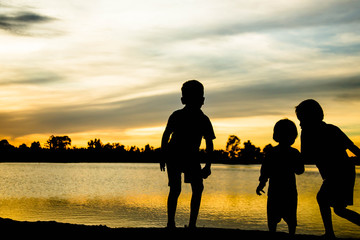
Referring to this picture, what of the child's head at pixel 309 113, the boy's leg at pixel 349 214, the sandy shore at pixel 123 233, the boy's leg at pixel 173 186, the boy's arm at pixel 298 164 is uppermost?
the child's head at pixel 309 113

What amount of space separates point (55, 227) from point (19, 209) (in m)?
15.8

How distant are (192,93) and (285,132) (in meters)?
1.59

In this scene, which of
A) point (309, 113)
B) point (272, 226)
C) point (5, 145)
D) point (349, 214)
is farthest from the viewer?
point (5, 145)

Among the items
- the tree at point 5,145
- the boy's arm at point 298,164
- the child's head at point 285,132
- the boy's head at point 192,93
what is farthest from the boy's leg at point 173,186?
the tree at point 5,145

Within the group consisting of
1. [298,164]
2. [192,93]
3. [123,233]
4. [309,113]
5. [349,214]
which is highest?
[192,93]

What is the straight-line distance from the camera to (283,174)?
6.39 meters

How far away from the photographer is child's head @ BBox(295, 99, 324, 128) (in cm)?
641

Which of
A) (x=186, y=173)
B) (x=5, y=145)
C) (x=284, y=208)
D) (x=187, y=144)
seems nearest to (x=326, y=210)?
(x=284, y=208)

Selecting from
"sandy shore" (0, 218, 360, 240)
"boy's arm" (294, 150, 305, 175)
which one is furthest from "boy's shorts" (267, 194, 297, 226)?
"boy's arm" (294, 150, 305, 175)

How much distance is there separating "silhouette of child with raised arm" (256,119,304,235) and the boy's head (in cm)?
132

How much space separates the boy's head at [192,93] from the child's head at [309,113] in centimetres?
162

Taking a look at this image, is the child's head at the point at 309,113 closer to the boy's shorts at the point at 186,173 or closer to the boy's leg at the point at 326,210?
the boy's leg at the point at 326,210

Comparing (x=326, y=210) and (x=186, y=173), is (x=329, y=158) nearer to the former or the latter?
(x=326, y=210)

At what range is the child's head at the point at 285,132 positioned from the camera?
6398mm
